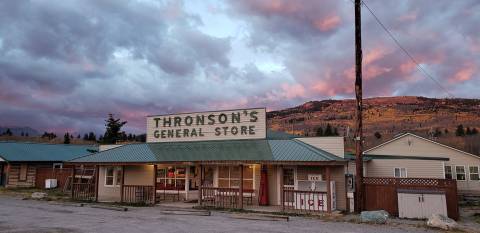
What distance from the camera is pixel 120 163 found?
73.5ft

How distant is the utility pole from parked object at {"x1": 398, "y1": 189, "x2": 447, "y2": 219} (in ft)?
6.06

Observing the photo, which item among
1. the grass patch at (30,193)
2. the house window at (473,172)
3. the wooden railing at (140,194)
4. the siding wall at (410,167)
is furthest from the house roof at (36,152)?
the house window at (473,172)

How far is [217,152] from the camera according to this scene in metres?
21.5

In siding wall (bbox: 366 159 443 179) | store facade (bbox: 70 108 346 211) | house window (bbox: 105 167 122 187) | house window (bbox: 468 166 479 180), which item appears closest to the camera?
store facade (bbox: 70 108 346 211)

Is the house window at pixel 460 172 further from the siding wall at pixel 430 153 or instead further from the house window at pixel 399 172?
the house window at pixel 399 172

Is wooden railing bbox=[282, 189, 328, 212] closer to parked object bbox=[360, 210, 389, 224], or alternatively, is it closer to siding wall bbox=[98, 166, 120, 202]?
parked object bbox=[360, 210, 389, 224]

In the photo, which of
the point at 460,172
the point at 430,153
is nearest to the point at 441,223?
the point at 430,153

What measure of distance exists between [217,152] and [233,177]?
74.4 inches

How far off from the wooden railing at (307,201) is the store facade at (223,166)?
46mm

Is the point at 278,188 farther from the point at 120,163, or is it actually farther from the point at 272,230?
the point at 120,163

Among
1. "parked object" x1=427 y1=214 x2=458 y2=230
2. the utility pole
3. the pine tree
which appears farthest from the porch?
the pine tree

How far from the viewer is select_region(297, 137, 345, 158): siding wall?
792 inches

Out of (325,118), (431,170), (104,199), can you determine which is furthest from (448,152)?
(325,118)

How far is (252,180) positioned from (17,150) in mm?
26378
